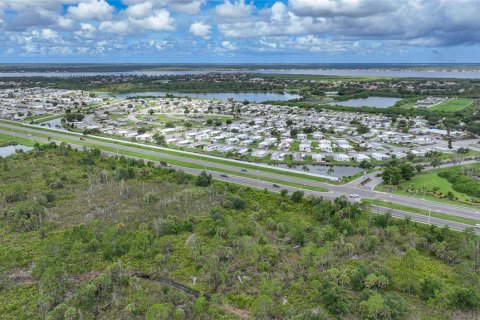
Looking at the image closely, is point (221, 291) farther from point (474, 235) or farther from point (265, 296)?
point (474, 235)

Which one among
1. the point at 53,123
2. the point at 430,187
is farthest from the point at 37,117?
the point at 430,187

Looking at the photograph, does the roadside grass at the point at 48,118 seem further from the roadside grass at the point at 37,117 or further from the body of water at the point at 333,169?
the body of water at the point at 333,169

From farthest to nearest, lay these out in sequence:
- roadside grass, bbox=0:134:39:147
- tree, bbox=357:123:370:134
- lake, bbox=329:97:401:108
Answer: lake, bbox=329:97:401:108
tree, bbox=357:123:370:134
roadside grass, bbox=0:134:39:147

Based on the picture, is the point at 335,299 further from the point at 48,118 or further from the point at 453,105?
the point at 453,105

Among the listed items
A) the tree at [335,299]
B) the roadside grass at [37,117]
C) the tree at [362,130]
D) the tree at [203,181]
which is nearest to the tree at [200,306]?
the tree at [335,299]

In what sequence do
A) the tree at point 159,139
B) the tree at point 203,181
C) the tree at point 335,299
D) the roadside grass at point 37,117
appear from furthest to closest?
the roadside grass at point 37,117 < the tree at point 159,139 < the tree at point 203,181 < the tree at point 335,299

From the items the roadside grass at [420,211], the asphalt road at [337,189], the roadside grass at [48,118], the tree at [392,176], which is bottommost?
the roadside grass at [420,211]

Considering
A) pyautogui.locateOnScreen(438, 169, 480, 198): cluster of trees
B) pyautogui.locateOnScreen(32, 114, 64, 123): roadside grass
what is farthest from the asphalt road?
pyautogui.locateOnScreen(32, 114, 64, 123): roadside grass

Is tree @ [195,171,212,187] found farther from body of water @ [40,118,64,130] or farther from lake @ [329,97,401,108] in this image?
lake @ [329,97,401,108]
